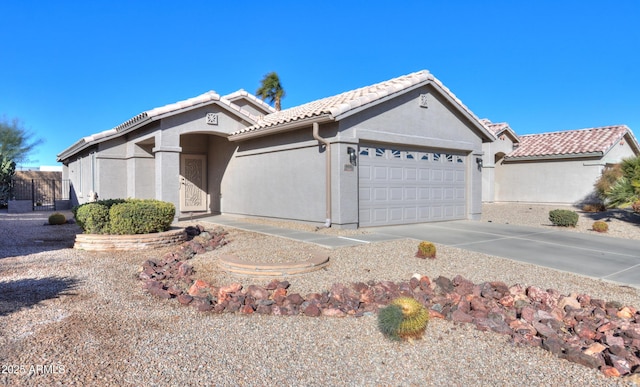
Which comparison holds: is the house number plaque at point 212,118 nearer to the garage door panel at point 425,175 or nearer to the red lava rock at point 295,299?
Answer: the garage door panel at point 425,175

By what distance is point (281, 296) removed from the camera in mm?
5562

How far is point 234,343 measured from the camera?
14.0ft

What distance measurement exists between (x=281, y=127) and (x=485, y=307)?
28.0 ft

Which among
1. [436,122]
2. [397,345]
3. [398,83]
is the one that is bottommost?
[397,345]

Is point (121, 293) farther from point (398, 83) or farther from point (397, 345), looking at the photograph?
point (398, 83)

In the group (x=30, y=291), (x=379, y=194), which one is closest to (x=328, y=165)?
(x=379, y=194)

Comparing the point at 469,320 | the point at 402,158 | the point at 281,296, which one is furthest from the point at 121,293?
the point at 402,158

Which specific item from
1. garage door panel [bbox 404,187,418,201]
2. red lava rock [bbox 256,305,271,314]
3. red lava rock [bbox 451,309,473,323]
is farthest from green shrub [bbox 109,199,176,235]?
garage door panel [bbox 404,187,418,201]

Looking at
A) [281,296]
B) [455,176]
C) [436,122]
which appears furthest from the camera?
[455,176]

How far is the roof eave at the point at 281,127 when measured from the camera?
433 inches

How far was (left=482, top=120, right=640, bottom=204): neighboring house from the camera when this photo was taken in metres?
21.1

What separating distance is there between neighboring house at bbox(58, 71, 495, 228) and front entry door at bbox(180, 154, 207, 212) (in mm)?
42

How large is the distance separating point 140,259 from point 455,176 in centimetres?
1086

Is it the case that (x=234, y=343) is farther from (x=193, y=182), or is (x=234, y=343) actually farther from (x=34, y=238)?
(x=193, y=182)
